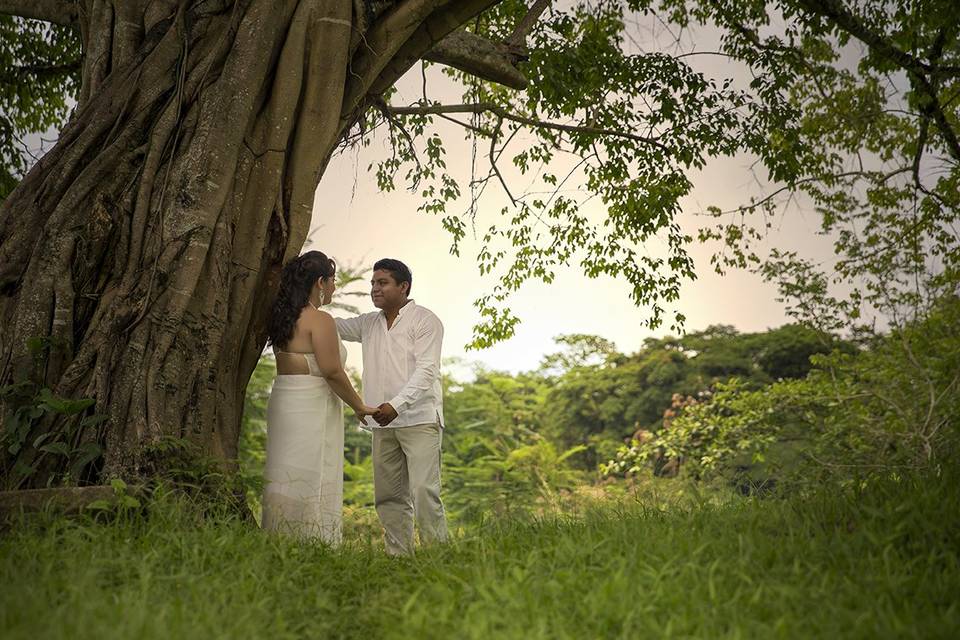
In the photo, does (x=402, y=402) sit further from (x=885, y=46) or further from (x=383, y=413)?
(x=885, y=46)

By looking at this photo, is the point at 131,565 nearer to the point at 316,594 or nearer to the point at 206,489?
the point at 316,594

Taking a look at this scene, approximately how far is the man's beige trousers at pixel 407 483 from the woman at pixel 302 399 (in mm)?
541

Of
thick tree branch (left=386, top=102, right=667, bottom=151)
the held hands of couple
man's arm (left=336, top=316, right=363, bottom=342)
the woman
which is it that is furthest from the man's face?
thick tree branch (left=386, top=102, right=667, bottom=151)

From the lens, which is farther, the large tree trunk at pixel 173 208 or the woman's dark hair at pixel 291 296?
the woman's dark hair at pixel 291 296

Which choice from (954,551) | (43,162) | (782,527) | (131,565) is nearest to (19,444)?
(131,565)

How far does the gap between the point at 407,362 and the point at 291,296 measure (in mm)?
1009

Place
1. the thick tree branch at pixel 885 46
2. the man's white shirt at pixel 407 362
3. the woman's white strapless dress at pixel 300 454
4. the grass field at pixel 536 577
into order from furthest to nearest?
1. the thick tree branch at pixel 885 46
2. the man's white shirt at pixel 407 362
3. the woman's white strapless dress at pixel 300 454
4. the grass field at pixel 536 577

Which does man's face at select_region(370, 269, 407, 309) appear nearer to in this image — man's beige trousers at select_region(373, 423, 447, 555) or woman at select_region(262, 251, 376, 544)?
woman at select_region(262, 251, 376, 544)

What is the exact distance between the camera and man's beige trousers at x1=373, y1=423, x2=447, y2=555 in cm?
575

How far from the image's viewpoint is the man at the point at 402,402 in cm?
575

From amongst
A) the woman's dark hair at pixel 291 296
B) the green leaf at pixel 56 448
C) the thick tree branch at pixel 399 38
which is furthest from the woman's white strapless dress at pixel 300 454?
the thick tree branch at pixel 399 38

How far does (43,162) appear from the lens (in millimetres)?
5418

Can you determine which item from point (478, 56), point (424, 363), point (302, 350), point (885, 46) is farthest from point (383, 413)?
point (885, 46)

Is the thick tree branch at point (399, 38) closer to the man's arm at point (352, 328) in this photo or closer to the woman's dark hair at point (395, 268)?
the woman's dark hair at point (395, 268)
